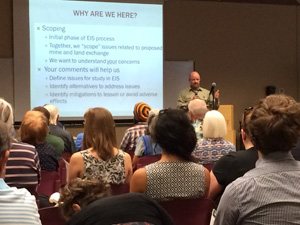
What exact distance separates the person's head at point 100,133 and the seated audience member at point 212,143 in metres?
0.76

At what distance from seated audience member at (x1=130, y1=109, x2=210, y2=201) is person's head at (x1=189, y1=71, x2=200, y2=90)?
613cm

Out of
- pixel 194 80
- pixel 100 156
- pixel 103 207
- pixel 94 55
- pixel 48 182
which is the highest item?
pixel 94 55

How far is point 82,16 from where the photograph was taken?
327 inches

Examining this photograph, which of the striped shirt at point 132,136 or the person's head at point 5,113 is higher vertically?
the person's head at point 5,113

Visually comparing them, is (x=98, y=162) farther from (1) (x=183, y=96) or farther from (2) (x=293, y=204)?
(1) (x=183, y=96)

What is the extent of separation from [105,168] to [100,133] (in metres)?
0.26

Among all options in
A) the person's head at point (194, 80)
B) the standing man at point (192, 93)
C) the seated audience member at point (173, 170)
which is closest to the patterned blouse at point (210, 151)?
the seated audience member at point (173, 170)

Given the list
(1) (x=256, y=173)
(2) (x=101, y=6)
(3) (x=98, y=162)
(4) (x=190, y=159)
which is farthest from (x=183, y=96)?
(1) (x=256, y=173)

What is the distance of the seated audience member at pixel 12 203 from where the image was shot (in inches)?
72.6

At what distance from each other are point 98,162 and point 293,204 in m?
1.87

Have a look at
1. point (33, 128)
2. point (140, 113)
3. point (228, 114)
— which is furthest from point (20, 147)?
point (228, 114)

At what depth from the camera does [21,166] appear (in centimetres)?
322

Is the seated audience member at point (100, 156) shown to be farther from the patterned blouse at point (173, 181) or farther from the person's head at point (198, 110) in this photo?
the person's head at point (198, 110)

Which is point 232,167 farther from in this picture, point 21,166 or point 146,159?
point 21,166
